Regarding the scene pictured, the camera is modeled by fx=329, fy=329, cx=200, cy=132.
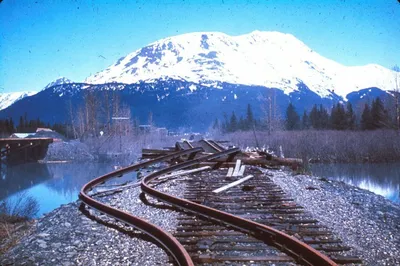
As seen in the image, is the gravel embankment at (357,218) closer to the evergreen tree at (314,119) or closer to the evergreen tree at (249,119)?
the evergreen tree at (314,119)

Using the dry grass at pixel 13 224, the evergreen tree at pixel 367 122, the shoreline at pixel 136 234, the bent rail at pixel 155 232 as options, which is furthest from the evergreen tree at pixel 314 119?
the bent rail at pixel 155 232

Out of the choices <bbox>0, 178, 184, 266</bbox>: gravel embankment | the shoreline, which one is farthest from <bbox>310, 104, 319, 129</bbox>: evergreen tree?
<bbox>0, 178, 184, 266</bbox>: gravel embankment

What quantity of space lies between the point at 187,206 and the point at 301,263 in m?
2.23

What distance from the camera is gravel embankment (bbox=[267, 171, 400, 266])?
3.54 m

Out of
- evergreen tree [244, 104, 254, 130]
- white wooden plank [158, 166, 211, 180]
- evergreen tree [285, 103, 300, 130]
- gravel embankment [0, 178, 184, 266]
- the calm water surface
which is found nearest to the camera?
gravel embankment [0, 178, 184, 266]

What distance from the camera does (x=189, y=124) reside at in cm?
15475

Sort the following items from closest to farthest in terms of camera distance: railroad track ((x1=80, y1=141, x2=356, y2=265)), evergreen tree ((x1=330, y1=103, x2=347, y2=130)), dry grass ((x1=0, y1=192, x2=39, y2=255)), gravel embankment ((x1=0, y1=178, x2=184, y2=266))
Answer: railroad track ((x1=80, y1=141, x2=356, y2=265))
gravel embankment ((x1=0, y1=178, x2=184, y2=266))
dry grass ((x1=0, y1=192, x2=39, y2=255))
evergreen tree ((x1=330, y1=103, x2=347, y2=130))

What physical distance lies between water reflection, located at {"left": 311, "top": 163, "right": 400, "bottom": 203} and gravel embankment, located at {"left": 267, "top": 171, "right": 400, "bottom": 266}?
20.2 feet

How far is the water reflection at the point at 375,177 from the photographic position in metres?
13.7

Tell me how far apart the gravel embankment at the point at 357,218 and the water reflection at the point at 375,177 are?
20.2ft

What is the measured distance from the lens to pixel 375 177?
17.7 metres

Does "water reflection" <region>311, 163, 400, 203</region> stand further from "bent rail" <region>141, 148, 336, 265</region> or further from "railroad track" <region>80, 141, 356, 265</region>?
"bent rail" <region>141, 148, 336, 265</region>

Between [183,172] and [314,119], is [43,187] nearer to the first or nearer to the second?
[183,172]

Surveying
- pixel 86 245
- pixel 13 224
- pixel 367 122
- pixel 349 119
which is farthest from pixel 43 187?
pixel 349 119
